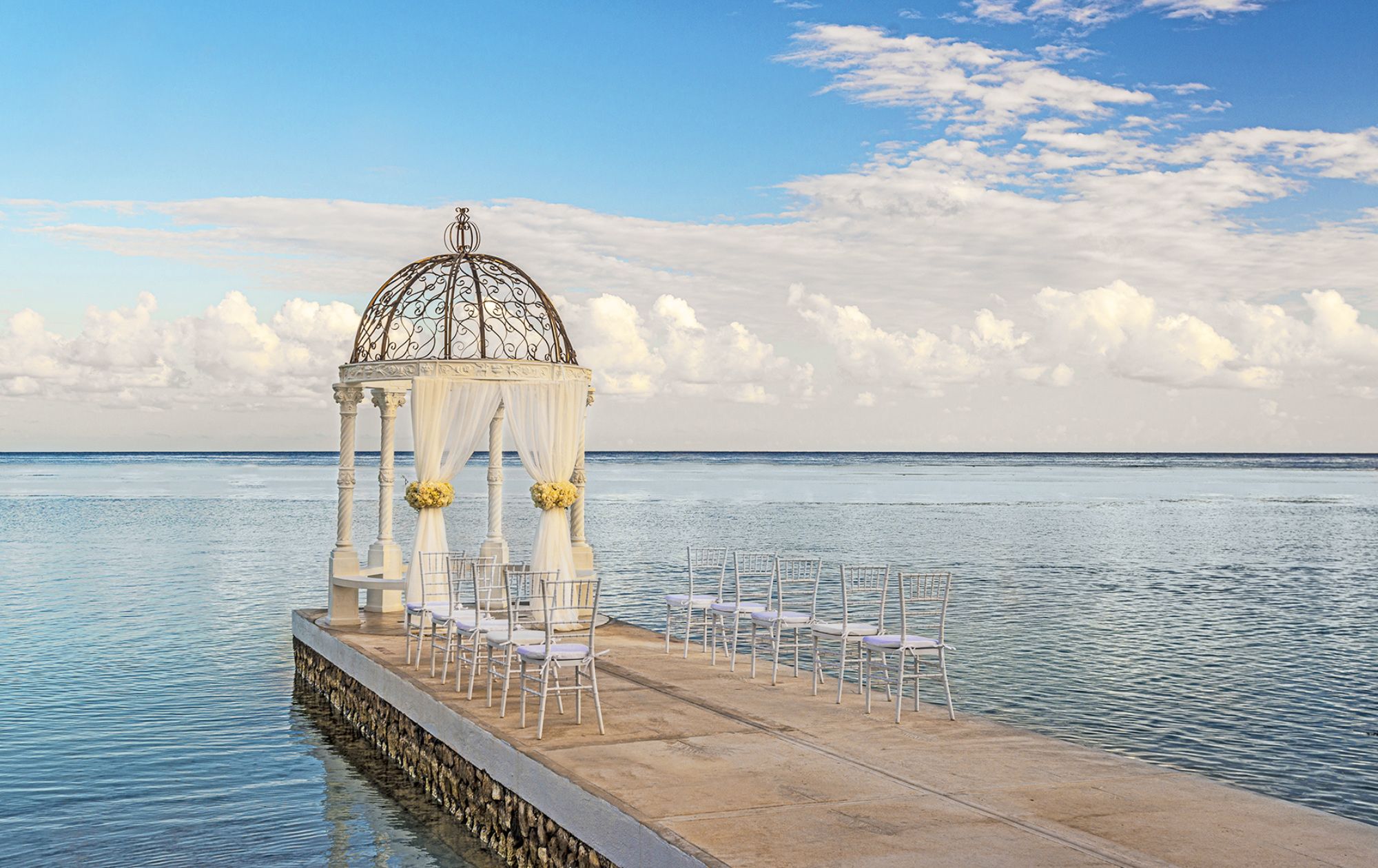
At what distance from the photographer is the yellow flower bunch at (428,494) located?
1388 centimetres

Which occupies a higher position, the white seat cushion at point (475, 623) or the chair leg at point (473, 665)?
the white seat cushion at point (475, 623)

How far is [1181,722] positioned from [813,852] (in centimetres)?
751

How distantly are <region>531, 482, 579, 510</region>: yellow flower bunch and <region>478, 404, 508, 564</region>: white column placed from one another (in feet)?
8.60

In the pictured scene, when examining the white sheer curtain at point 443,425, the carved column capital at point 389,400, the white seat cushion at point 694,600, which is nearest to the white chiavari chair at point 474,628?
the white sheer curtain at point 443,425

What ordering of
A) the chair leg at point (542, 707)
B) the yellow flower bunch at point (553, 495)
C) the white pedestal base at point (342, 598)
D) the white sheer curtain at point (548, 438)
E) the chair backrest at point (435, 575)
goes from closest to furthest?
the chair leg at point (542, 707) < the chair backrest at point (435, 575) < the yellow flower bunch at point (553, 495) < the white sheer curtain at point (548, 438) < the white pedestal base at point (342, 598)

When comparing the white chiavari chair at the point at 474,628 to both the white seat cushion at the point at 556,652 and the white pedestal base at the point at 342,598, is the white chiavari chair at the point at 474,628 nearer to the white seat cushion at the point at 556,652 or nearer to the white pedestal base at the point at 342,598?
the white seat cushion at the point at 556,652

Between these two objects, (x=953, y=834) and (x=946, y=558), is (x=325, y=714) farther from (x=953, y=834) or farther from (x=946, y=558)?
(x=946, y=558)

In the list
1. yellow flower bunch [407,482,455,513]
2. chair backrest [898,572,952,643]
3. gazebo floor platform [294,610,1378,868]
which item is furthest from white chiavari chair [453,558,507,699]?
chair backrest [898,572,952,643]

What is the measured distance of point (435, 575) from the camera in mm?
13367

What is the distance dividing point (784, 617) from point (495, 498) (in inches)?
290

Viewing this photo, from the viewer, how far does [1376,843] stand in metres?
6.25

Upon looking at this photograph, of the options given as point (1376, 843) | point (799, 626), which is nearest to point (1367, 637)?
point (799, 626)

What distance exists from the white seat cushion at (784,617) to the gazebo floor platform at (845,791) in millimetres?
644

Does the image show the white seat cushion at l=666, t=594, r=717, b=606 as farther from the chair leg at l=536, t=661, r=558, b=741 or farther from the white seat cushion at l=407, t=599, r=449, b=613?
the chair leg at l=536, t=661, r=558, b=741
